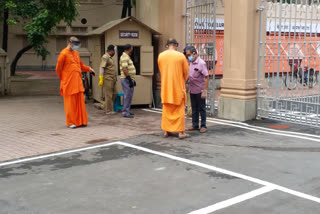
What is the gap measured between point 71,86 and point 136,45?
3.20 meters

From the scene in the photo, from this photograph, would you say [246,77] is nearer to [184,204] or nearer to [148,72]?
[148,72]

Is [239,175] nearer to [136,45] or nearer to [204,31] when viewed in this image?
[204,31]

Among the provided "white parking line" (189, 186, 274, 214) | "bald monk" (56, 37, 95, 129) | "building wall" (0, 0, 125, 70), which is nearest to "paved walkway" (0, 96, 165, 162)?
"bald monk" (56, 37, 95, 129)

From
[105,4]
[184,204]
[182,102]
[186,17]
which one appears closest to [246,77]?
[182,102]

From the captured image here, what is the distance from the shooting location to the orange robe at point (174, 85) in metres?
7.62

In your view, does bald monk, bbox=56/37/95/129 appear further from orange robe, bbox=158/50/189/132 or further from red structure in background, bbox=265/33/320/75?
red structure in background, bbox=265/33/320/75

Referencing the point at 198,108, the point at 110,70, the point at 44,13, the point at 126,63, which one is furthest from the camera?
the point at 44,13

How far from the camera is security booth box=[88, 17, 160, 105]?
37.4 feet

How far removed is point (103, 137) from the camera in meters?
8.02

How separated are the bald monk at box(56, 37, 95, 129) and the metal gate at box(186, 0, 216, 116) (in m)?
3.33

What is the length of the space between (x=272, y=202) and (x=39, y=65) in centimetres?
3102

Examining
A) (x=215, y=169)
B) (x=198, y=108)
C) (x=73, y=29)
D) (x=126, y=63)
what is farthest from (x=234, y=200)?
(x=73, y=29)

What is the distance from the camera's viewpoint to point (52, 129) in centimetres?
886

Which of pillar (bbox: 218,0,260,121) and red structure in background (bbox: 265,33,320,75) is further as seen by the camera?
pillar (bbox: 218,0,260,121)
